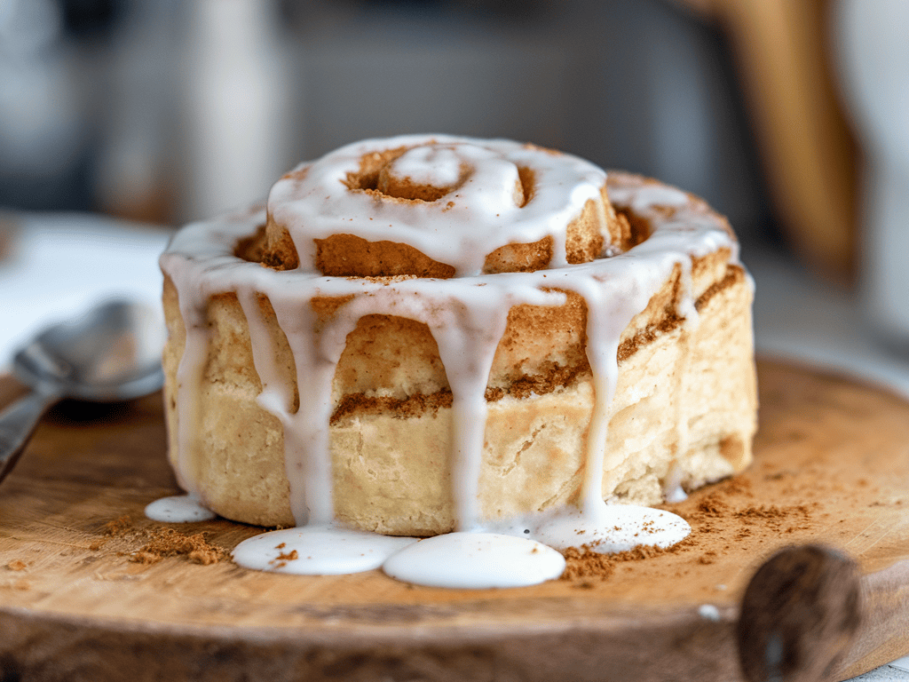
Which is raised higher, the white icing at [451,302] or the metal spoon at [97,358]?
the white icing at [451,302]

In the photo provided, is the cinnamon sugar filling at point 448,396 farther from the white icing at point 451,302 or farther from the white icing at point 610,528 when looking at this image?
the white icing at point 610,528

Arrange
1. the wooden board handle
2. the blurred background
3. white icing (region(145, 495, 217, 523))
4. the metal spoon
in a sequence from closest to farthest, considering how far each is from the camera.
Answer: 1. the wooden board handle
2. white icing (region(145, 495, 217, 523))
3. the metal spoon
4. the blurred background

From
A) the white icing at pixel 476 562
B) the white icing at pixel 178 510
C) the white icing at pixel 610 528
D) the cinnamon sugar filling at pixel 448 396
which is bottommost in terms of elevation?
the white icing at pixel 178 510

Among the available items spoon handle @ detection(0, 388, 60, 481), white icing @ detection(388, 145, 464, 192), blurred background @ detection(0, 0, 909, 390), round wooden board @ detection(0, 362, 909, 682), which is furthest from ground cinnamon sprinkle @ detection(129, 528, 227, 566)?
blurred background @ detection(0, 0, 909, 390)

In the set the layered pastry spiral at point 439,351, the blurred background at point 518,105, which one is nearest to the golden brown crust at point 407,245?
the layered pastry spiral at point 439,351

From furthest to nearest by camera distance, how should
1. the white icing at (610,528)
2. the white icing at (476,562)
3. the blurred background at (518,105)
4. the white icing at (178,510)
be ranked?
the blurred background at (518,105)
the white icing at (178,510)
the white icing at (610,528)
the white icing at (476,562)

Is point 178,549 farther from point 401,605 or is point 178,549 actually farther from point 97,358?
point 97,358

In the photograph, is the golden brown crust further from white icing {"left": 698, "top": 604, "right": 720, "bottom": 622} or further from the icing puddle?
white icing {"left": 698, "top": 604, "right": 720, "bottom": 622}
